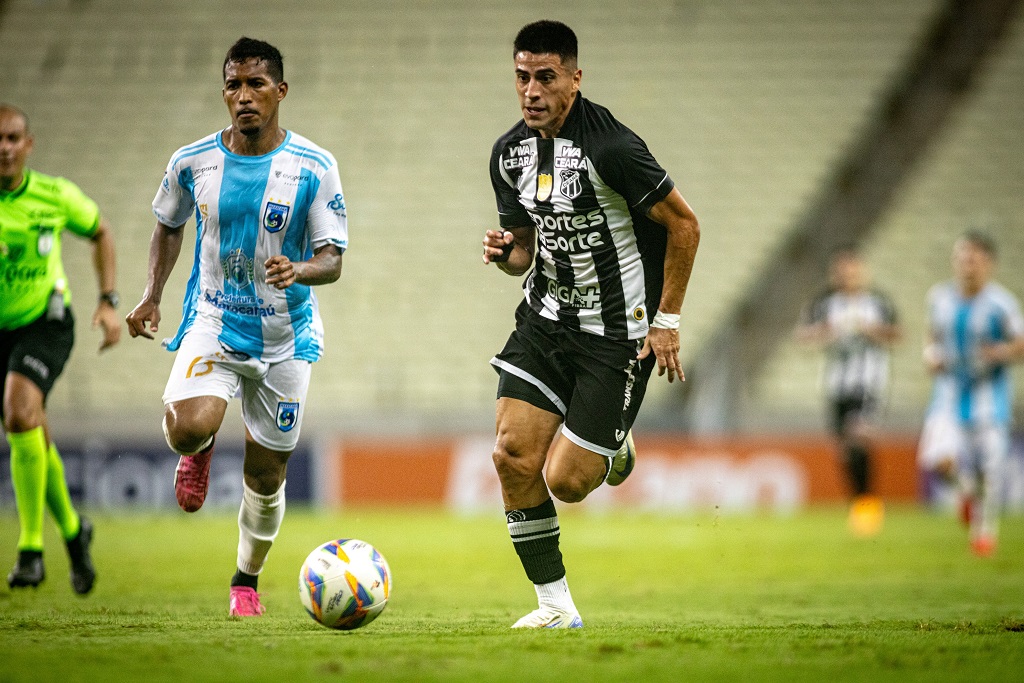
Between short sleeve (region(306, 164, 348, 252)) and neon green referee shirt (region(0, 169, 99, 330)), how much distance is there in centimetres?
212

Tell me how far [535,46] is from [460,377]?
40.0ft

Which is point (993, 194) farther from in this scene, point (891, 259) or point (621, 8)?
point (621, 8)

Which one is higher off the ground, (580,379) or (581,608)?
(580,379)

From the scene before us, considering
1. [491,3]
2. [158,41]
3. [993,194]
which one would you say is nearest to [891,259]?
[993,194]

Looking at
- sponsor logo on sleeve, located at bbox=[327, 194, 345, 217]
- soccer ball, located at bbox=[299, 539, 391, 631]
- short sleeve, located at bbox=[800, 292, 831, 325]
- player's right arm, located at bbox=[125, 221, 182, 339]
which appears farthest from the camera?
short sleeve, located at bbox=[800, 292, 831, 325]

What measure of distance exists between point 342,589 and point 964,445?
7.66 meters

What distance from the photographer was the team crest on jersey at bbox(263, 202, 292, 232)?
6.33 metres

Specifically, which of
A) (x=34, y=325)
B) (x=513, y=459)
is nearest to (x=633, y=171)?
(x=513, y=459)

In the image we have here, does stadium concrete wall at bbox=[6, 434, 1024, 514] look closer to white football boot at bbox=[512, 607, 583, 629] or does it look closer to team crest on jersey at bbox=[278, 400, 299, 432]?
A: team crest on jersey at bbox=[278, 400, 299, 432]

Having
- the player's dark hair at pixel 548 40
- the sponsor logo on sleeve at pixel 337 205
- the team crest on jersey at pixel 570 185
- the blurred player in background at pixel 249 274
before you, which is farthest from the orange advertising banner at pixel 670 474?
the player's dark hair at pixel 548 40

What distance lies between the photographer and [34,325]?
7.61 m

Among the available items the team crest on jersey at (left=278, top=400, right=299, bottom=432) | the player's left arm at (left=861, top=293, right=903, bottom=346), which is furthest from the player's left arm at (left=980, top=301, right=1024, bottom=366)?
the team crest on jersey at (left=278, top=400, right=299, bottom=432)

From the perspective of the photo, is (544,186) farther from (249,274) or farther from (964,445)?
(964,445)

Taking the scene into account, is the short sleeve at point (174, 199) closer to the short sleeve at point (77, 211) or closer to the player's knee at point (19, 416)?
the short sleeve at point (77, 211)
